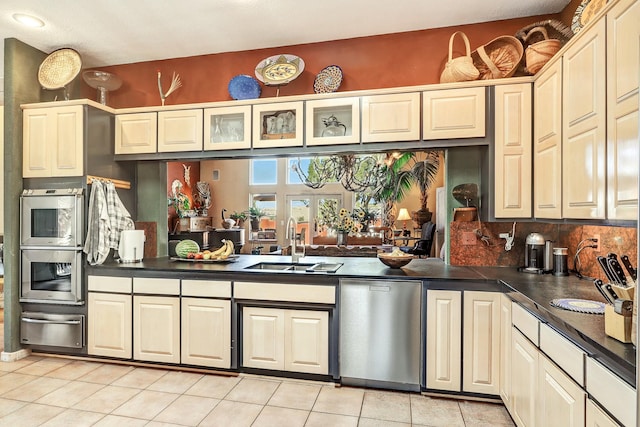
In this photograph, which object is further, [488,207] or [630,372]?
[488,207]

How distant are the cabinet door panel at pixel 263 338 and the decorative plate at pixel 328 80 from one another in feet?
6.35

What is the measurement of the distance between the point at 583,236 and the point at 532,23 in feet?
5.71

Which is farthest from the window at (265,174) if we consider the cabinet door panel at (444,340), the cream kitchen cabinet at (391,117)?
the cabinet door panel at (444,340)

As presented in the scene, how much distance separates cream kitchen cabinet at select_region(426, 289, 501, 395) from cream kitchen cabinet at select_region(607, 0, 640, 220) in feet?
3.50

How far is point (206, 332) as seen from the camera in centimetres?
290

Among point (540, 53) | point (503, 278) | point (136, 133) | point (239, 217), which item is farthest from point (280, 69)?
point (239, 217)

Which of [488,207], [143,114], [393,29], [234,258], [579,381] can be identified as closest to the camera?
[579,381]

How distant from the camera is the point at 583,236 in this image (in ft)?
8.23

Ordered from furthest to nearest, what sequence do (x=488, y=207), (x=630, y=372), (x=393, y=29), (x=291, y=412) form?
(x=393, y=29)
(x=488, y=207)
(x=291, y=412)
(x=630, y=372)

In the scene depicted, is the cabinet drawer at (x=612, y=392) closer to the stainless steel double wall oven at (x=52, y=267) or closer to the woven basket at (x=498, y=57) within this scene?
the woven basket at (x=498, y=57)

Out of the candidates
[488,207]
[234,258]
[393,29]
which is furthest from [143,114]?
[488,207]

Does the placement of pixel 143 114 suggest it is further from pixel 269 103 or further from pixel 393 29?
pixel 393 29

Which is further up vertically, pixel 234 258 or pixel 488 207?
pixel 488 207

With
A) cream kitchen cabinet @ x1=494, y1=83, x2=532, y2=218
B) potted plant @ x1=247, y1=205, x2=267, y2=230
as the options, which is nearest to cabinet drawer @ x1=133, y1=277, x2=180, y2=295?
cream kitchen cabinet @ x1=494, y1=83, x2=532, y2=218
